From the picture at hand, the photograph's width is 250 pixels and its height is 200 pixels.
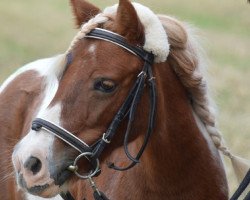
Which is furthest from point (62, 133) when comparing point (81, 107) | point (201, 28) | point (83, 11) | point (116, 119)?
point (201, 28)

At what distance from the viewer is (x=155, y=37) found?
191 inches

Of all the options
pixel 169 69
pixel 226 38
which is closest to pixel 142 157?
pixel 169 69

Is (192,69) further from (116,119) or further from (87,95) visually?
(87,95)

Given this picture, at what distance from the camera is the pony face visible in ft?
15.3

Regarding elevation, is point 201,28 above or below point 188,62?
below

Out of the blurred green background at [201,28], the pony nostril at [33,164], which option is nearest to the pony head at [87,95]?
the pony nostril at [33,164]

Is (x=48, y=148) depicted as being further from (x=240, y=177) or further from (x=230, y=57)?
(x=230, y=57)

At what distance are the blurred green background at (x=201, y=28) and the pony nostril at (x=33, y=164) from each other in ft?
19.1

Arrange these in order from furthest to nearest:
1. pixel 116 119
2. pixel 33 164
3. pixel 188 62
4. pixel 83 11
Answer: pixel 83 11, pixel 188 62, pixel 116 119, pixel 33 164

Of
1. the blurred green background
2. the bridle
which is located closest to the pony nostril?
the bridle

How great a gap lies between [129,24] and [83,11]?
0.47 m

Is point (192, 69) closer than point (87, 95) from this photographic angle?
No

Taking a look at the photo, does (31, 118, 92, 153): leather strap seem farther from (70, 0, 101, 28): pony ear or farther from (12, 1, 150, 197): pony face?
(70, 0, 101, 28): pony ear

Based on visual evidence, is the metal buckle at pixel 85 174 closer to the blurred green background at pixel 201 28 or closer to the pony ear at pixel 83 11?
the pony ear at pixel 83 11
